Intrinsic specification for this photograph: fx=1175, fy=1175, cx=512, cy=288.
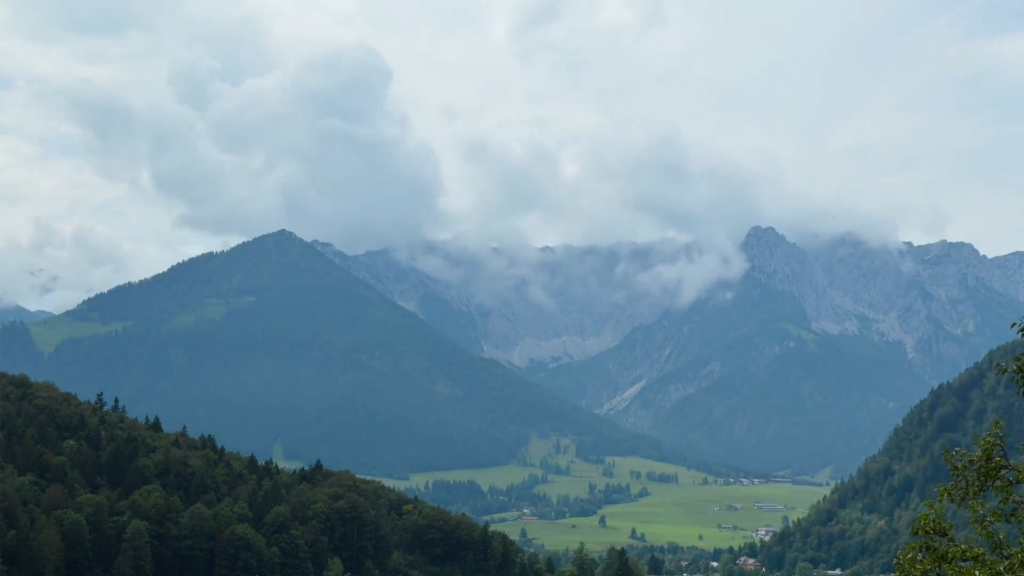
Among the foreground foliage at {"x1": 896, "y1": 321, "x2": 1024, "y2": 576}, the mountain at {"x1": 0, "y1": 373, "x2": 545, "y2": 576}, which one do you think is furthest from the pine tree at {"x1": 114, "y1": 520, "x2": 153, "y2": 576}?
the foreground foliage at {"x1": 896, "y1": 321, "x2": 1024, "y2": 576}

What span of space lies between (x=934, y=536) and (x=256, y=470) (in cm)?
15247

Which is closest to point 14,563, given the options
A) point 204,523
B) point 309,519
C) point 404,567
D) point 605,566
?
point 204,523

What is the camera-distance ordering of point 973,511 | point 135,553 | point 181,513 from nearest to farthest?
point 973,511, point 135,553, point 181,513

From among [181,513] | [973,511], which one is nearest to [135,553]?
[181,513]

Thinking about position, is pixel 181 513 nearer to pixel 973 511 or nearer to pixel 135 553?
pixel 135 553

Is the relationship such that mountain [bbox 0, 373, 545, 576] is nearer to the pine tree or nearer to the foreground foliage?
the pine tree

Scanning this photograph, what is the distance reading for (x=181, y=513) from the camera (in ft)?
481

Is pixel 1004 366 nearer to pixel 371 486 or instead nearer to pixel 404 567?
pixel 404 567

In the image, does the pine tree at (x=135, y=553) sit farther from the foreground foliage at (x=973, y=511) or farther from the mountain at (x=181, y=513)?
the foreground foliage at (x=973, y=511)

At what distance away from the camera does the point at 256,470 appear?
7062 inches

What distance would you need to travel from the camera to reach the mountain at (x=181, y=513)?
432ft

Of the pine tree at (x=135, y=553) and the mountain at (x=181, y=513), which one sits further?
the pine tree at (x=135, y=553)

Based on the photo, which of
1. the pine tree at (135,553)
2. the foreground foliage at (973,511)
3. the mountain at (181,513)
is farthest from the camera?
the pine tree at (135,553)

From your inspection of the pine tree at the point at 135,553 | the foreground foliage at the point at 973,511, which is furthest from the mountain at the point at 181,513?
the foreground foliage at the point at 973,511
